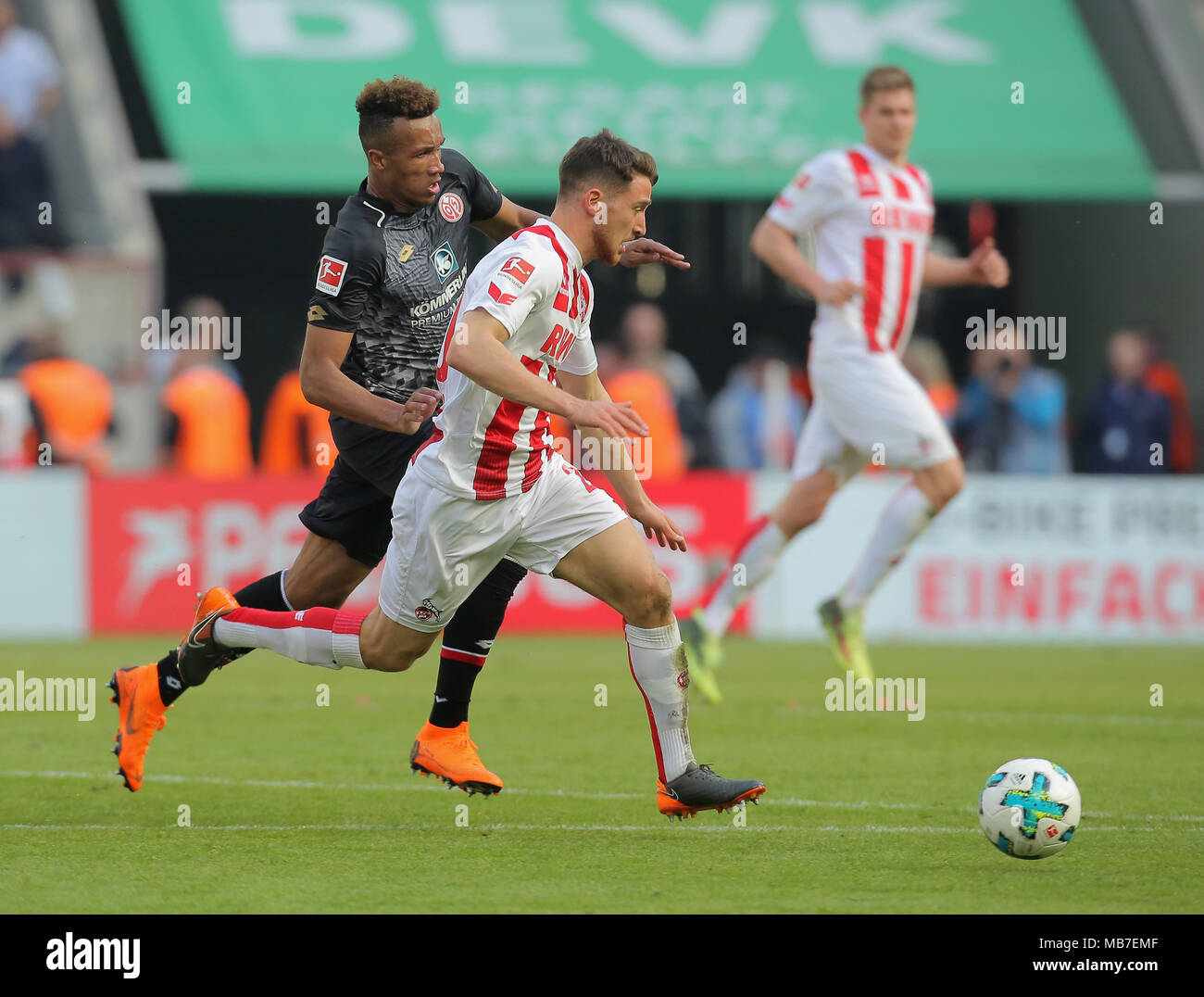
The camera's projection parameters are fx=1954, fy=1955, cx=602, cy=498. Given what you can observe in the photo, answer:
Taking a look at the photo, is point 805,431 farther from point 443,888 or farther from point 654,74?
point 654,74

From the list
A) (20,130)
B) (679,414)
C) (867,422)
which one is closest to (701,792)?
(867,422)

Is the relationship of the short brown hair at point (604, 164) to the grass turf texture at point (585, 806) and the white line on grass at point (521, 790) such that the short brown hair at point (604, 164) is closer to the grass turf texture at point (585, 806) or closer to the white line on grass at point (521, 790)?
the grass turf texture at point (585, 806)

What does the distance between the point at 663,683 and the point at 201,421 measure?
369 inches

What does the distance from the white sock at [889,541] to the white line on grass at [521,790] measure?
310 cm

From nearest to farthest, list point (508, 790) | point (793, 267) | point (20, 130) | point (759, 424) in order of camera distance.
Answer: point (508, 790)
point (793, 267)
point (759, 424)
point (20, 130)

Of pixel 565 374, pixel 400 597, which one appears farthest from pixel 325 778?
pixel 565 374

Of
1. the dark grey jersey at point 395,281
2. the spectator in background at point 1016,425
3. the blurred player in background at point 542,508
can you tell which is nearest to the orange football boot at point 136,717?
the blurred player in background at point 542,508

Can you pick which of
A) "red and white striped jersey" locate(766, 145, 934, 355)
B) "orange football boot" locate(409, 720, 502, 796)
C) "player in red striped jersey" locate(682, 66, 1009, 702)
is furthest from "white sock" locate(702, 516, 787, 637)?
"orange football boot" locate(409, 720, 502, 796)

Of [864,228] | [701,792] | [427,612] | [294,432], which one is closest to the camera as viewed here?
[701,792]

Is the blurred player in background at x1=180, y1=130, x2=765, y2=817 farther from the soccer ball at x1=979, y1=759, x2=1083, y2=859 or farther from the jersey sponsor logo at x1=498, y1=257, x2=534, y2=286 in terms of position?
the soccer ball at x1=979, y1=759, x2=1083, y2=859

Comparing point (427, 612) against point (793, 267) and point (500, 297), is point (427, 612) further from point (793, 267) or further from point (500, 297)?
point (793, 267)

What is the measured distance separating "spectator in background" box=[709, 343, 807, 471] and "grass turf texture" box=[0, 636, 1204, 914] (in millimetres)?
5577

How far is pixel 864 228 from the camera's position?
31.9 ft
